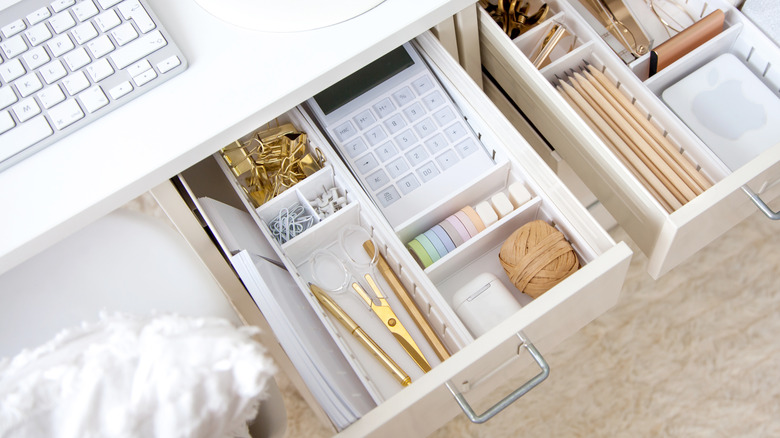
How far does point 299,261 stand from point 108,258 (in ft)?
0.67

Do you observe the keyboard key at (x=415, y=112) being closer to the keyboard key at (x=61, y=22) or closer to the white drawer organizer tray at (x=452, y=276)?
the white drawer organizer tray at (x=452, y=276)

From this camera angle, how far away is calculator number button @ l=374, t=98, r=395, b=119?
2.75 feet

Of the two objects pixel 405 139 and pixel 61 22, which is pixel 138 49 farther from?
pixel 405 139

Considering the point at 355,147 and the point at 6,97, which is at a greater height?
the point at 6,97

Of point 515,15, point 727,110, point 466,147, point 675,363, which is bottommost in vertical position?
point 675,363

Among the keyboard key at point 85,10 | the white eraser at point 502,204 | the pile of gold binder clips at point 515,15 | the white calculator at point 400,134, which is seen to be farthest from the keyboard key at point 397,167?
the keyboard key at point 85,10

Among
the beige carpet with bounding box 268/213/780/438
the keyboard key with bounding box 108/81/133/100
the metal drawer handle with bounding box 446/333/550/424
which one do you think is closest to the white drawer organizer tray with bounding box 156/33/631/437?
the metal drawer handle with bounding box 446/333/550/424

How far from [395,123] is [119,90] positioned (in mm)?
314

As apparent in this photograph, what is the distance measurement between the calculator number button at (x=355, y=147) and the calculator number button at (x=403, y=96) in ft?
0.21

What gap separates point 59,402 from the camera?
0.43 meters

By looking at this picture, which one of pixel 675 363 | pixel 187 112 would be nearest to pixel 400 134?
pixel 187 112

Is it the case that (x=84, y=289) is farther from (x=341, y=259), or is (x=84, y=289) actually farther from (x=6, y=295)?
(x=341, y=259)

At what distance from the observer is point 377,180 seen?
2.68 feet

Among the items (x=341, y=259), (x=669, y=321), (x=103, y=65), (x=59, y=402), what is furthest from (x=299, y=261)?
(x=669, y=321)
